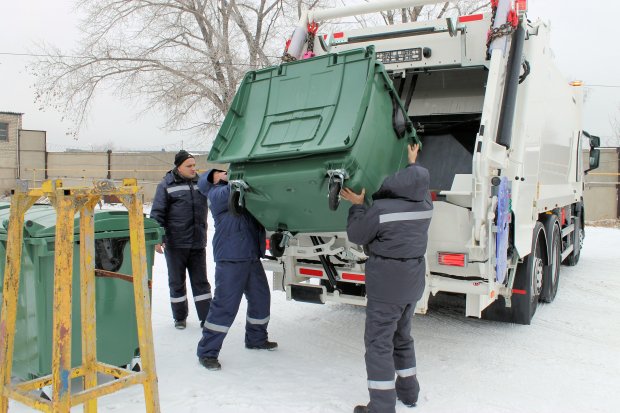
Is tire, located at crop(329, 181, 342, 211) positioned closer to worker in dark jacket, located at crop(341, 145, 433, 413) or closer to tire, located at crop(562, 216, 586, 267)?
worker in dark jacket, located at crop(341, 145, 433, 413)

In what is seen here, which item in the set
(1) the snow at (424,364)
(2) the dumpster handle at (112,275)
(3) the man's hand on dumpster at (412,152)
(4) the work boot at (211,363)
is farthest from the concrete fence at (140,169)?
(3) the man's hand on dumpster at (412,152)

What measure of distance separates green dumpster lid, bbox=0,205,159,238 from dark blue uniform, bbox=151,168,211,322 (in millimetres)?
882

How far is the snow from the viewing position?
340 centimetres

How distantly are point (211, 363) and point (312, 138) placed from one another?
1758 mm

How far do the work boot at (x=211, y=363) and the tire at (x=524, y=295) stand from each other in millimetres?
2509

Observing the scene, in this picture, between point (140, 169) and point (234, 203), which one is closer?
point (234, 203)

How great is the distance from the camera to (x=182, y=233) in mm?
4699

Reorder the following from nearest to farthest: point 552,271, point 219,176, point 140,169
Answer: point 219,176, point 552,271, point 140,169

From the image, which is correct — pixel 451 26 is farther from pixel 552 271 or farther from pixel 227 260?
pixel 552 271

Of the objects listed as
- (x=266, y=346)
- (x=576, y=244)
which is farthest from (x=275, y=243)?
(x=576, y=244)

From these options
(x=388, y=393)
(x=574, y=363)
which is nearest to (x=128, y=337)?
(x=388, y=393)

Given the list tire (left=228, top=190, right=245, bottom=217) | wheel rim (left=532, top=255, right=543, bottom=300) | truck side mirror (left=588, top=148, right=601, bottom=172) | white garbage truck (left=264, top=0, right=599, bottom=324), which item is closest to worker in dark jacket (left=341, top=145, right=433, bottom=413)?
white garbage truck (left=264, top=0, right=599, bottom=324)

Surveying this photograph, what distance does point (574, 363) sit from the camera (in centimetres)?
412

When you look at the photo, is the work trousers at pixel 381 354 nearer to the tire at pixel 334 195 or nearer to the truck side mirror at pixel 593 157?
the tire at pixel 334 195
